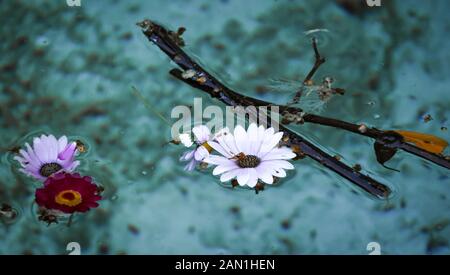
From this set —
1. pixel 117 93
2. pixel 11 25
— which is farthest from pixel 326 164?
pixel 11 25

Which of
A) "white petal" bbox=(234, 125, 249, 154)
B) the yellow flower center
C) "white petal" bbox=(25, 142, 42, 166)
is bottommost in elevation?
the yellow flower center

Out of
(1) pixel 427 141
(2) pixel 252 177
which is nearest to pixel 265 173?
(2) pixel 252 177

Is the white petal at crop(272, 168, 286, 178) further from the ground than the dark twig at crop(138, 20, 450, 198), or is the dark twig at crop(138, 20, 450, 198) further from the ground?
the dark twig at crop(138, 20, 450, 198)

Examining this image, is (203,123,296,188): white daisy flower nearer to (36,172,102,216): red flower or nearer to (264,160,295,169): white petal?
(264,160,295,169): white petal

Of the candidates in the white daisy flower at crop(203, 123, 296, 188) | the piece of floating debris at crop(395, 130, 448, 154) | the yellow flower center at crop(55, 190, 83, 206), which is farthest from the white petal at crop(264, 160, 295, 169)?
the yellow flower center at crop(55, 190, 83, 206)

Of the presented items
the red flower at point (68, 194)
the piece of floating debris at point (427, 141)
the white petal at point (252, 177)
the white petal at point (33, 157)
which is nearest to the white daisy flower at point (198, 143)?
the white petal at point (252, 177)
